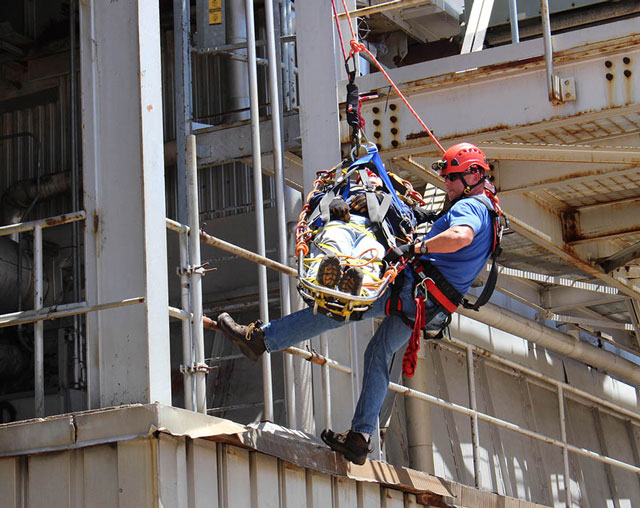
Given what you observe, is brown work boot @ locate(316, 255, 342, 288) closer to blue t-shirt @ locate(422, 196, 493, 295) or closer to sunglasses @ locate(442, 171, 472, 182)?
blue t-shirt @ locate(422, 196, 493, 295)

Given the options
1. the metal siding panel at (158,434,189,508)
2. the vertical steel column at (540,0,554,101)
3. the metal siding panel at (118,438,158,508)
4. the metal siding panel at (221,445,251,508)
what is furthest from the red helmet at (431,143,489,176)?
the metal siding panel at (118,438,158,508)

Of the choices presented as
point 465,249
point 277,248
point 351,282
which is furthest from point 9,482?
point 277,248

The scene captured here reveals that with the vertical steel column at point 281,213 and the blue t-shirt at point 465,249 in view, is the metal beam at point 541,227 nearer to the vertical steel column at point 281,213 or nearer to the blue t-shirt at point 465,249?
the vertical steel column at point 281,213

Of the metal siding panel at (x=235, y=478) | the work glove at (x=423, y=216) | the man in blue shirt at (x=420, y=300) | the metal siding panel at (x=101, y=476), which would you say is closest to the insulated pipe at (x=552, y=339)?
the work glove at (x=423, y=216)

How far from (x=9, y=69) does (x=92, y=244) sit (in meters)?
8.78

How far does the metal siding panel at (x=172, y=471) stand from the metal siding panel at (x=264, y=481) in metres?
0.72

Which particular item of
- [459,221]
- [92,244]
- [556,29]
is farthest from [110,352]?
[556,29]

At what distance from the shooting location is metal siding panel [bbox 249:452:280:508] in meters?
7.27

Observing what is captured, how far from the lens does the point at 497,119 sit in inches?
374

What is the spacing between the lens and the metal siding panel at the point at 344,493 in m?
8.21

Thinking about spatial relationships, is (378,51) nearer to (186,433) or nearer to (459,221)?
(459,221)

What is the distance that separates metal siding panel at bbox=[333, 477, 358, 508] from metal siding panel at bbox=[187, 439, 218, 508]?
1530mm

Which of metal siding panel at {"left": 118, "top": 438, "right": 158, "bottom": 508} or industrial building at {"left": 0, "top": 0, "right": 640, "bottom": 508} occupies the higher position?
industrial building at {"left": 0, "top": 0, "right": 640, "bottom": 508}

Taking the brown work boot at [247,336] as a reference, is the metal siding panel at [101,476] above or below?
below
